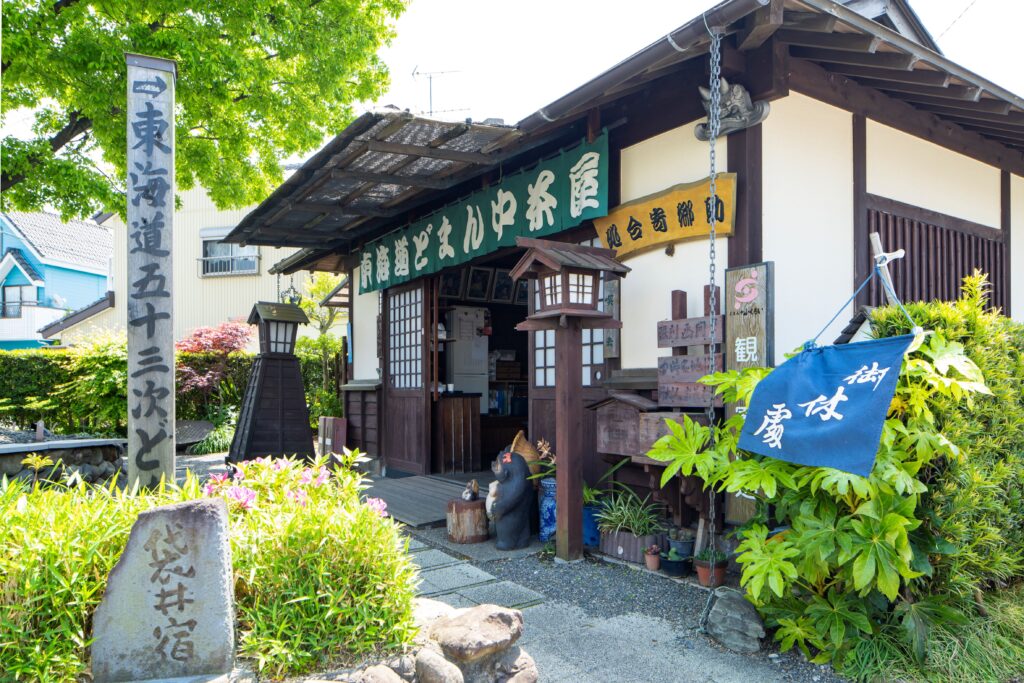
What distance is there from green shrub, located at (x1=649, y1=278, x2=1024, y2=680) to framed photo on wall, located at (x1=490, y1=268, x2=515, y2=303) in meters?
8.00

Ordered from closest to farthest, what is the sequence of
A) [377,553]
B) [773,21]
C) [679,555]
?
[377,553], [773,21], [679,555]

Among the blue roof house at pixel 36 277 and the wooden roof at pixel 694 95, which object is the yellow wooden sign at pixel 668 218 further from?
the blue roof house at pixel 36 277

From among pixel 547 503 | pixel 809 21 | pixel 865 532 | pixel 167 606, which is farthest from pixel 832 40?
pixel 167 606

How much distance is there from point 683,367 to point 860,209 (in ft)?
8.17

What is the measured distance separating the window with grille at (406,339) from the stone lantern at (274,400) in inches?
72.1

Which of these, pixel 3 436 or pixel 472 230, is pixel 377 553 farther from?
pixel 3 436

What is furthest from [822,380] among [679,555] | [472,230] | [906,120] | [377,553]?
[472,230]

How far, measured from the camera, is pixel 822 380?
421 cm

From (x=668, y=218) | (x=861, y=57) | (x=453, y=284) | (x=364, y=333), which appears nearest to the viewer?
Result: (x=861, y=57)

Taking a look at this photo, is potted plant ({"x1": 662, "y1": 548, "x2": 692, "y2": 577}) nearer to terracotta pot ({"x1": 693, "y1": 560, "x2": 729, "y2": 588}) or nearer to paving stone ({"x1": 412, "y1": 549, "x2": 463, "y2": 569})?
terracotta pot ({"x1": 693, "y1": 560, "x2": 729, "y2": 588})

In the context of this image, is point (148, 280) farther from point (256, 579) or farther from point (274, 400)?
point (274, 400)

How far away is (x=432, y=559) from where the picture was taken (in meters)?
6.54

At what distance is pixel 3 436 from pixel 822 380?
33.4 ft

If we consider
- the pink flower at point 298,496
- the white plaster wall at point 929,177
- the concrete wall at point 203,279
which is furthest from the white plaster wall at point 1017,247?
the concrete wall at point 203,279
